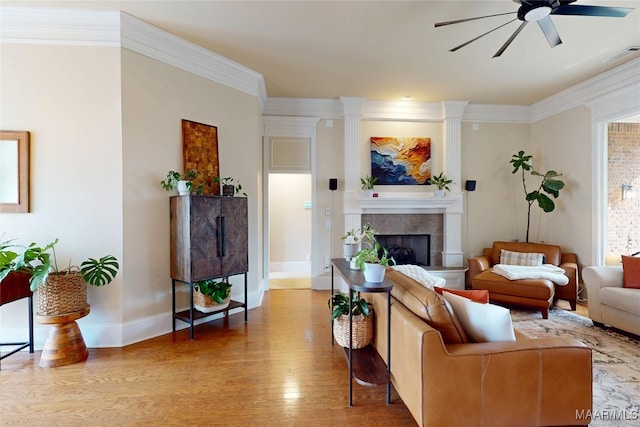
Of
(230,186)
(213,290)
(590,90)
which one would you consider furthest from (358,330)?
(590,90)

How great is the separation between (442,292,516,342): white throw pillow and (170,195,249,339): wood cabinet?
2450 mm

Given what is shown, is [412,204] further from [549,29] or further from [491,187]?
[549,29]

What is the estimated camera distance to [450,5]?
2.81 m

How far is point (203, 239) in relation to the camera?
3.33 metres

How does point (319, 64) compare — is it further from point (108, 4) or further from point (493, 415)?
point (493, 415)

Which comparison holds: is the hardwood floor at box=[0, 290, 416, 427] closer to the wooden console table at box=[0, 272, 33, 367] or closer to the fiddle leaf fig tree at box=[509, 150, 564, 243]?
the wooden console table at box=[0, 272, 33, 367]

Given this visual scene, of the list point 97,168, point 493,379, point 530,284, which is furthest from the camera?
point 530,284

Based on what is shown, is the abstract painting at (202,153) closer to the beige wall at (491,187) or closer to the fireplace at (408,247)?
the fireplace at (408,247)

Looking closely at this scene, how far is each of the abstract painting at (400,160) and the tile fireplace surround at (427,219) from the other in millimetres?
274

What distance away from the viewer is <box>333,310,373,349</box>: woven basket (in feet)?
8.10

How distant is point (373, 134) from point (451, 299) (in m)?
3.91

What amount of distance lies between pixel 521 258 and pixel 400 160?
2359 mm

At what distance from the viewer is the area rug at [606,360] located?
6.73 feet


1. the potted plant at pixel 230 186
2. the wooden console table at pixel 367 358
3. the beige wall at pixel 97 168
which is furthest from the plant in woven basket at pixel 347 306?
the beige wall at pixel 97 168
